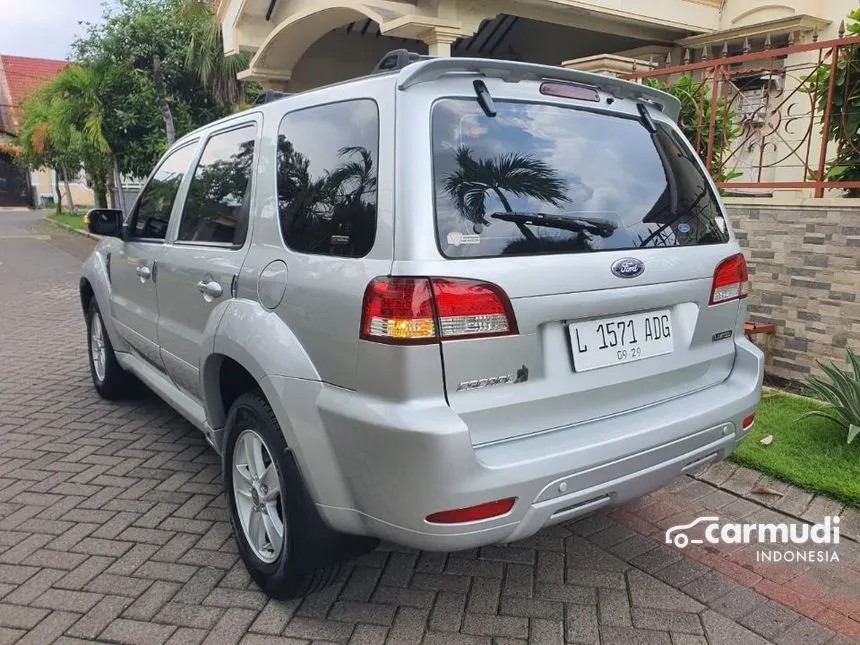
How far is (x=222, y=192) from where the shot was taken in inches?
128

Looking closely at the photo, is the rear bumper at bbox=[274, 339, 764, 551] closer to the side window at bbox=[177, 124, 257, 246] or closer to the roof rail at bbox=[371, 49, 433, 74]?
the side window at bbox=[177, 124, 257, 246]

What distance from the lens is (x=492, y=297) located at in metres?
2.16

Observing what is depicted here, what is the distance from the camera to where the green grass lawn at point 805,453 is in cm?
350

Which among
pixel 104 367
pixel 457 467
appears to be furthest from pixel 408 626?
pixel 104 367

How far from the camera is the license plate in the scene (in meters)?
2.36

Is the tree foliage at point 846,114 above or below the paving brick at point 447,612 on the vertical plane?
above

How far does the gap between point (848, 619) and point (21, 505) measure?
→ 12.2ft

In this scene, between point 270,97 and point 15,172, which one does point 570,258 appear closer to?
point 270,97

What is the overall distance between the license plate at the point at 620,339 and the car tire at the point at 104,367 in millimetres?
3654

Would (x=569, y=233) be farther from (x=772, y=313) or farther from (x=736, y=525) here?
(x=772, y=313)

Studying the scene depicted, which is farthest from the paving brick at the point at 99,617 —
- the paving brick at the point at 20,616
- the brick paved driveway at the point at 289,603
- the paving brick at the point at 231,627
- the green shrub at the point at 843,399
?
the green shrub at the point at 843,399

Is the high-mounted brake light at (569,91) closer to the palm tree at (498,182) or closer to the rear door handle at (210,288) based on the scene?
the palm tree at (498,182)

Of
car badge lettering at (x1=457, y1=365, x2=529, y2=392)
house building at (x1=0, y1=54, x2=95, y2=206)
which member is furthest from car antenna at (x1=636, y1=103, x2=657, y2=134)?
house building at (x1=0, y1=54, x2=95, y2=206)

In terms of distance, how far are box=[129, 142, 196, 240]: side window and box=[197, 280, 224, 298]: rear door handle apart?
31.2 inches
